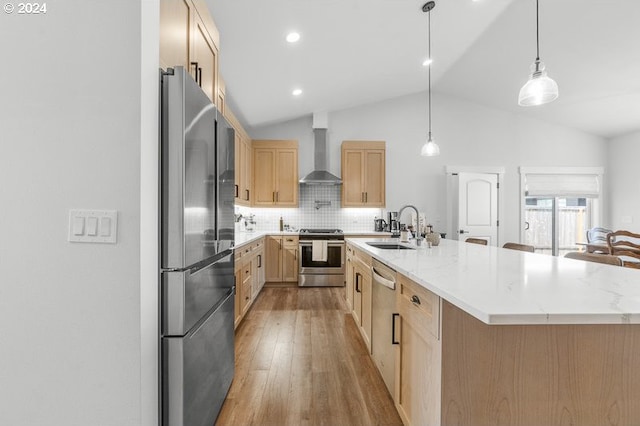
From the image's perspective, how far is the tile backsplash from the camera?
5.54 metres

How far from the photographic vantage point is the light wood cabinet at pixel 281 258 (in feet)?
16.0

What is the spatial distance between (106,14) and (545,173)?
6812 mm

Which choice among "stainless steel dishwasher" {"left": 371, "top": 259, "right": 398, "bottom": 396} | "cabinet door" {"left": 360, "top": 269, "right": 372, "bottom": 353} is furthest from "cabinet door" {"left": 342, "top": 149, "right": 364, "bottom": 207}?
"stainless steel dishwasher" {"left": 371, "top": 259, "right": 398, "bottom": 396}

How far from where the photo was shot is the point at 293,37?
297 cm

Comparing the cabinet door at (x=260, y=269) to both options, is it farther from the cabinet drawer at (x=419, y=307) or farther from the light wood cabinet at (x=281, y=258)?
the cabinet drawer at (x=419, y=307)

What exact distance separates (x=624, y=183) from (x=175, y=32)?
289 inches

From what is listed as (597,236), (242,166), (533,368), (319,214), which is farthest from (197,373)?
(597,236)

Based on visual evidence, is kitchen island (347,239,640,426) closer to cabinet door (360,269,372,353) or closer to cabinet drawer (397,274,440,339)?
cabinet drawer (397,274,440,339)

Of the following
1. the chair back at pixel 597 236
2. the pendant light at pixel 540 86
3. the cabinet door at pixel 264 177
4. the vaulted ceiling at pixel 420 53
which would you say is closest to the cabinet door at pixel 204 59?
the vaulted ceiling at pixel 420 53

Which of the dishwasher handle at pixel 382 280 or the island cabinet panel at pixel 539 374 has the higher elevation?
the dishwasher handle at pixel 382 280

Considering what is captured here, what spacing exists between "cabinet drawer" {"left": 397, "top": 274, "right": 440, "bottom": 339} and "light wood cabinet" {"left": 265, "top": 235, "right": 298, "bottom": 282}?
11.2ft

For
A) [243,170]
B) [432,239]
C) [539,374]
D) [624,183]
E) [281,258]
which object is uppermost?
[243,170]

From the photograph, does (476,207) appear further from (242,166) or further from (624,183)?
(242,166)

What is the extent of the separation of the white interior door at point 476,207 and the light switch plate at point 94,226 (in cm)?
540
